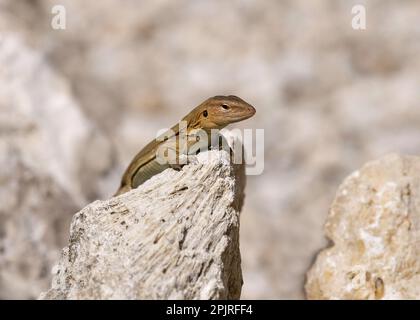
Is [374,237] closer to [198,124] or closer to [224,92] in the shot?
[198,124]

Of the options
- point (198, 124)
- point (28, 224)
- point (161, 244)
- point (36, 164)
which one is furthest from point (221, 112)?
point (36, 164)

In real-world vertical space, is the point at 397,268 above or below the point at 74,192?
below

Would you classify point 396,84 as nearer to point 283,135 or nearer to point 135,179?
point 283,135

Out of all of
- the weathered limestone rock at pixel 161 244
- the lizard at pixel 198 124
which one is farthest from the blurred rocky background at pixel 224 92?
the weathered limestone rock at pixel 161 244

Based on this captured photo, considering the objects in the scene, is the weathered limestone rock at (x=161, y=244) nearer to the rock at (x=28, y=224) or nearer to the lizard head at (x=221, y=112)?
the lizard head at (x=221, y=112)

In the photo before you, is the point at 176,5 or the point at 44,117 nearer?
the point at 44,117
